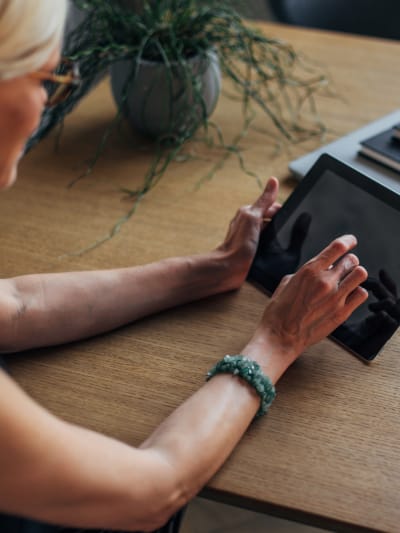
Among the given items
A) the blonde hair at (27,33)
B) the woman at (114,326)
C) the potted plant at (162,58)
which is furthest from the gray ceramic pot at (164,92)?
the blonde hair at (27,33)

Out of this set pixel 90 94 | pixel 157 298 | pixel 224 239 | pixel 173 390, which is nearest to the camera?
pixel 173 390

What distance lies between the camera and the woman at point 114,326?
25.8 inches

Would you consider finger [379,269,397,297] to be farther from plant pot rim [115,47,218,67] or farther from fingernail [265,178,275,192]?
plant pot rim [115,47,218,67]

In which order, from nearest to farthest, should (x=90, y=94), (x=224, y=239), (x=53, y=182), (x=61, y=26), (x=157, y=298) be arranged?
1. (x=61, y=26)
2. (x=157, y=298)
3. (x=224, y=239)
4. (x=53, y=182)
5. (x=90, y=94)

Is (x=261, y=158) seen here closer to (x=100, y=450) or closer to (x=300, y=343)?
(x=300, y=343)

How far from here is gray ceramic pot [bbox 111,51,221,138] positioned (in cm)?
128

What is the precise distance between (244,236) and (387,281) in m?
0.24

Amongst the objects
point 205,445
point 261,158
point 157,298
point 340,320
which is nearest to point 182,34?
point 261,158

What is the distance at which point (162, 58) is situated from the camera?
4.28 ft

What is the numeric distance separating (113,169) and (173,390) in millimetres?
598

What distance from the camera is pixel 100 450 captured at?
2.33ft

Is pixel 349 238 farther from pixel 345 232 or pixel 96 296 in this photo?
pixel 96 296

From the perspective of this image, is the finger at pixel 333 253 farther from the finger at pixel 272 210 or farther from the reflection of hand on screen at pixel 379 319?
the finger at pixel 272 210

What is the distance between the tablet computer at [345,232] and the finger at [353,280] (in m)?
0.05
